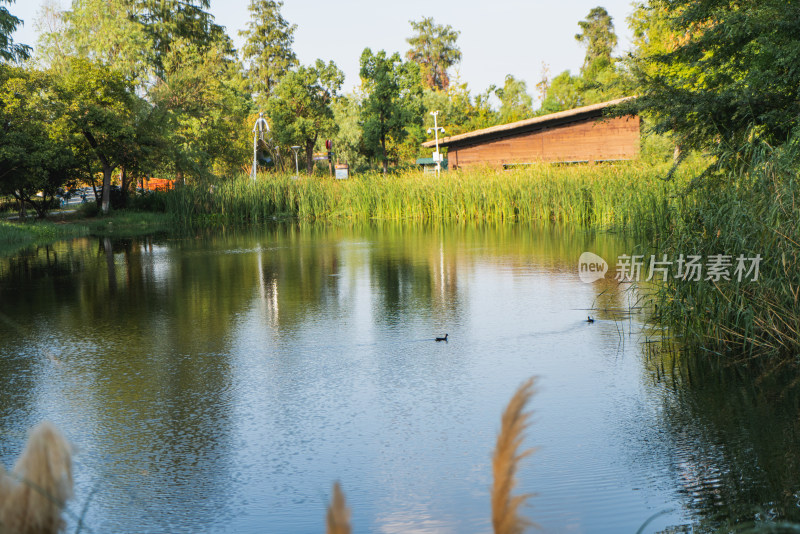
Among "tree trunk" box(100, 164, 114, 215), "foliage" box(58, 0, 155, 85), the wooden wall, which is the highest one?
"foliage" box(58, 0, 155, 85)

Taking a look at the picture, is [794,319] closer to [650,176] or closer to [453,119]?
[650,176]

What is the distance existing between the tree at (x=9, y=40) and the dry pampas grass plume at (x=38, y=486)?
37.0 metres

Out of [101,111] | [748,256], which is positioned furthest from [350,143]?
[748,256]

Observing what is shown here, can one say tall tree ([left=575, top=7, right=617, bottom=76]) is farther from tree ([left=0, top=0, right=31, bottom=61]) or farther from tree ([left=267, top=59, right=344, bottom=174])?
tree ([left=0, top=0, right=31, bottom=61])

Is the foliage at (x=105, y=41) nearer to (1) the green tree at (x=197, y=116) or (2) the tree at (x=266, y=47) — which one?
(1) the green tree at (x=197, y=116)

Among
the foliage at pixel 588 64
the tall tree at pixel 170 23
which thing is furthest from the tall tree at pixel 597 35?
the tall tree at pixel 170 23

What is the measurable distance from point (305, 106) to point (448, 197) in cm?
2903

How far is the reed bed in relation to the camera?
25.9 metres

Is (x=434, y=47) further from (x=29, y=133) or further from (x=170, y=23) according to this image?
(x=29, y=133)

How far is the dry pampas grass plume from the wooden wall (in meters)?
36.4

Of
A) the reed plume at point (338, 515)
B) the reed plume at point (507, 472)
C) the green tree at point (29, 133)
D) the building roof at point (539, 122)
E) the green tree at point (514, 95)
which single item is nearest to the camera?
the reed plume at point (338, 515)

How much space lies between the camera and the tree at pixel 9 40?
3403cm

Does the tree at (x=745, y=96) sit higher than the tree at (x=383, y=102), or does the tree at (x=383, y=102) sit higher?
the tree at (x=383, y=102)

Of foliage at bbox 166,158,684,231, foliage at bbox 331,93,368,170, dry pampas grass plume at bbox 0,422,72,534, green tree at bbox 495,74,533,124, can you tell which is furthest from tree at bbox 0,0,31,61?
green tree at bbox 495,74,533,124
